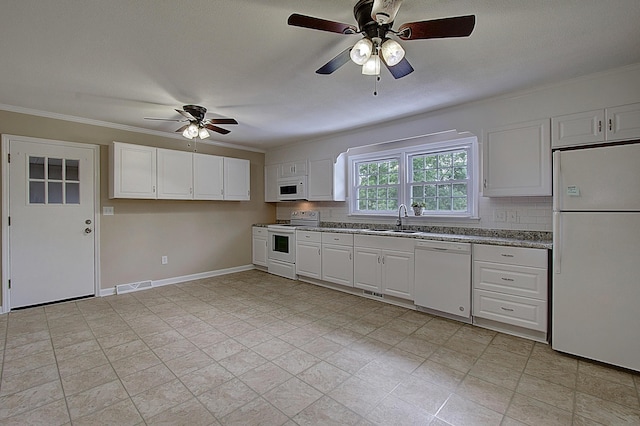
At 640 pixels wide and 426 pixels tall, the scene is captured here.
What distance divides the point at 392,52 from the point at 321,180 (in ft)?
10.9

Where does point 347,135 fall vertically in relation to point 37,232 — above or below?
above

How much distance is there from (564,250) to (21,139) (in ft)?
19.4

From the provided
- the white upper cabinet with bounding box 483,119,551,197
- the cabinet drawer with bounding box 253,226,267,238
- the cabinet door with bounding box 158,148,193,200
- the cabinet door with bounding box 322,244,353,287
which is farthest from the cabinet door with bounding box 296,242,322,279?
the white upper cabinet with bounding box 483,119,551,197

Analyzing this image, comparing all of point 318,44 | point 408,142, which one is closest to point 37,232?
point 318,44

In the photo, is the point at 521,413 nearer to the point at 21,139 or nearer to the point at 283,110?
the point at 283,110

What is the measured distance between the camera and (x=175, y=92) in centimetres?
308

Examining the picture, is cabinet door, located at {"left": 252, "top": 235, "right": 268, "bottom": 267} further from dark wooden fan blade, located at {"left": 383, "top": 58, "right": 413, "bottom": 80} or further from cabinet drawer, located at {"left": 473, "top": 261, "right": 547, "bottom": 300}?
dark wooden fan blade, located at {"left": 383, "top": 58, "right": 413, "bottom": 80}

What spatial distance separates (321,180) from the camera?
509 centimetres

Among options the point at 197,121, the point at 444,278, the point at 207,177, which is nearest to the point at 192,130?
the point at 197,121

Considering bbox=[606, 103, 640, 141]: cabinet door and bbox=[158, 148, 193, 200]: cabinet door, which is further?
bbox=[158, 148, 193, 200]: cabinet door

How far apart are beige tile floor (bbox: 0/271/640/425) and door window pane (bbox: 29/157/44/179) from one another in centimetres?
166

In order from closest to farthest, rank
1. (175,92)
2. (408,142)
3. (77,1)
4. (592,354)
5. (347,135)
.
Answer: (77,1), (592,354), (175,92), (408,142), (347,135)

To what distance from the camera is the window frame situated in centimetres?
371

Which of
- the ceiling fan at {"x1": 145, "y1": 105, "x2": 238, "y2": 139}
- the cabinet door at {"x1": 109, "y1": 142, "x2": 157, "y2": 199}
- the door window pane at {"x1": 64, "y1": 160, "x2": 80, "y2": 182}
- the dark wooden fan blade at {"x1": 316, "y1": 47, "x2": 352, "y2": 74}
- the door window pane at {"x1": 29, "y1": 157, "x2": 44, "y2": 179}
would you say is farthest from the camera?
the cabinet door at {"x1": 109, "y1": 142, "x2": 157, "y2": 199}
